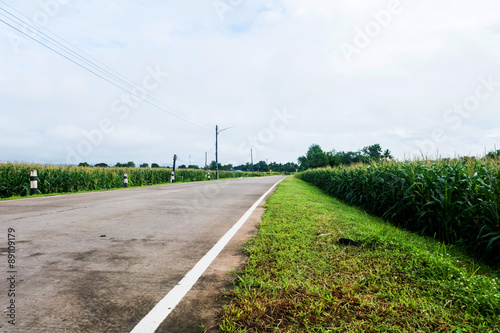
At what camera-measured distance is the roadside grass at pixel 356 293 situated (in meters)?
1.75

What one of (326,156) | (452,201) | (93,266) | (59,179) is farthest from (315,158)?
(93,266)

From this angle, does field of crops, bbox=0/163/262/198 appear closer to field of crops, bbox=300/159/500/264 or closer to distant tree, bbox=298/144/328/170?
field of crops, bbox=300/159/500/264

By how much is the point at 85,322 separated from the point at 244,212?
456 cm

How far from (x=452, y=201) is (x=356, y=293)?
3.56m

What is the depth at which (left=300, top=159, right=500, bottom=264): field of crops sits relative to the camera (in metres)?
3.76

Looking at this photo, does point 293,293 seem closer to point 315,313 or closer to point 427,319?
point 315,313

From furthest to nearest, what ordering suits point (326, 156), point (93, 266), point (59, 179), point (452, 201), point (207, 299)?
1. point (326, 156)
2. point (59, 179)
3. point (452, 201)
4. point (93, 266)
5. point (207, 299)

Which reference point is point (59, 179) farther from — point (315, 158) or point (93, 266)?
point (315, 158)

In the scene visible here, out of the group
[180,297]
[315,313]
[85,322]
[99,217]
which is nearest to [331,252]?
[315,313]

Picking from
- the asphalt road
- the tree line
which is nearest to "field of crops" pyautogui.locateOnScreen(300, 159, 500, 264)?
the asphalt road

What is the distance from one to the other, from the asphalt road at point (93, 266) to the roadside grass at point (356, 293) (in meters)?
0.73

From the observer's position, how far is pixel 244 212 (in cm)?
624

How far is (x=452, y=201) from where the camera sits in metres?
4.54

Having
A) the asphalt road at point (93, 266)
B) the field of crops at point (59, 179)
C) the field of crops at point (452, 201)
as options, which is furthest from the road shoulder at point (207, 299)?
the field of crops at point (59, 179)
